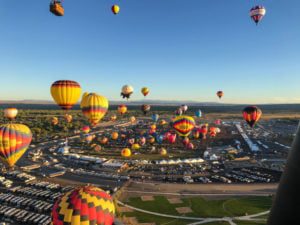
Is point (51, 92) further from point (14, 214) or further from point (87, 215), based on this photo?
point (87, 215)

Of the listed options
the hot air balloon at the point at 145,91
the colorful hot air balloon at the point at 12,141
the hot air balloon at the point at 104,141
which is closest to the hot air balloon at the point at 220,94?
the hot air balloon at the point at 145,91

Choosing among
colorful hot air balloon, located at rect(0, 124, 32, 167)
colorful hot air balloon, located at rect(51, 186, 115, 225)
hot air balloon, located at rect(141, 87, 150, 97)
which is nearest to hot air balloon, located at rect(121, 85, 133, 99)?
hot air balloon, located at rect(141, 87, 150, 97)

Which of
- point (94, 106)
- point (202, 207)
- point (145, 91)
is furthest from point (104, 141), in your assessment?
point (202, 207)

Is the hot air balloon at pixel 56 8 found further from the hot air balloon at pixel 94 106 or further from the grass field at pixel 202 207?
the grass field at pixel 202 207

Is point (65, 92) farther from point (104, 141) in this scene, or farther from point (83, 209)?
point (104, 141)

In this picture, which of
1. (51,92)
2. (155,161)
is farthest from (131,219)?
(155,161)

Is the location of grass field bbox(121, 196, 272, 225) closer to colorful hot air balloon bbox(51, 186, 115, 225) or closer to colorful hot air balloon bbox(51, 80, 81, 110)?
colorful hot air balloon bbox(51, 186, 115, 225)
